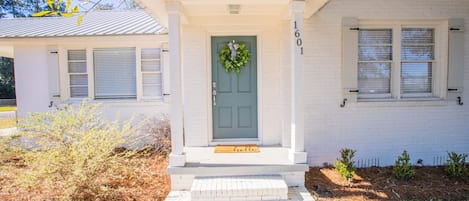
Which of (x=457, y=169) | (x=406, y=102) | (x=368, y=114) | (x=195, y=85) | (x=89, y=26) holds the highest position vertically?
(x=89, y=26)

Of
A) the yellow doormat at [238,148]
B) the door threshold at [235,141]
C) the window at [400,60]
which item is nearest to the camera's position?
the yellow doormat at [238,148]

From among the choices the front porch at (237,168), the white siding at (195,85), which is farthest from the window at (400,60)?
the white siding at (195,85)

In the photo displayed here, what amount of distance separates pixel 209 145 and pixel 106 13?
20.7 ft

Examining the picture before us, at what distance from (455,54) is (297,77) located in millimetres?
3423

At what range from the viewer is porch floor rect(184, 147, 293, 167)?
447cm

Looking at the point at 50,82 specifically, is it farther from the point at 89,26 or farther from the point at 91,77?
the point at 89,26

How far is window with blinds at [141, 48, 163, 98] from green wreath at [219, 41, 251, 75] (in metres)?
1.89

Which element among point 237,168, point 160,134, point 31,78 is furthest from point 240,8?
point 31,78

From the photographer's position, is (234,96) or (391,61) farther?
(234,96)

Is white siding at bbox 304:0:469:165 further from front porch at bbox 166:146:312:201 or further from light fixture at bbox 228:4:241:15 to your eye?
light fixture at bbox 228:4:241:15

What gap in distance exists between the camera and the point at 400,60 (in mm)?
5559

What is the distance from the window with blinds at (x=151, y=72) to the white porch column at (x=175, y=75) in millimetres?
2611

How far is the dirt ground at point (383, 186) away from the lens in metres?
4.16

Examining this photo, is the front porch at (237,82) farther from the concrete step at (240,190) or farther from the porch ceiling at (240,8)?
the concrete step at (240,190)
